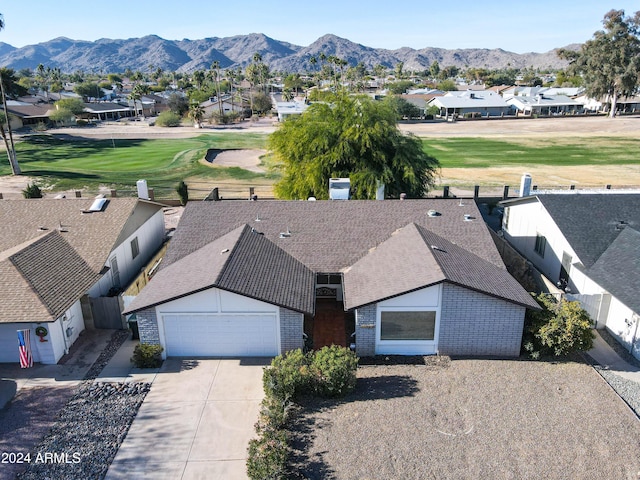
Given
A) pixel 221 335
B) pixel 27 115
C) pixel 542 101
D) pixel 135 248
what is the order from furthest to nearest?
pixel 542 101, pixel 27 115, pixel 135 248, pixel 221 335

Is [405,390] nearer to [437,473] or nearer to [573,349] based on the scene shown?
[437,473]

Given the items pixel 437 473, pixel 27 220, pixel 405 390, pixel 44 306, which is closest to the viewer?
pixel 437 473

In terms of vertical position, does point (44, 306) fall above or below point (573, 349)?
above

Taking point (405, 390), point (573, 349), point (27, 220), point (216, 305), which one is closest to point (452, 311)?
point (405, 390)

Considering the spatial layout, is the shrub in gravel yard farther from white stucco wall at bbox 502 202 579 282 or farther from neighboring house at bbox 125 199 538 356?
white stucco wall at bbox 502 202 579 282

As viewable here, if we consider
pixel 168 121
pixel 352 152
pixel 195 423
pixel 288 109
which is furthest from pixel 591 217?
pixel 168 121

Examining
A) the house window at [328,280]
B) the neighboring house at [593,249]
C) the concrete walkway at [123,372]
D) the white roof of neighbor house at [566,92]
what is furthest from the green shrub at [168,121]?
the white roof of neighbor house at [566,92]

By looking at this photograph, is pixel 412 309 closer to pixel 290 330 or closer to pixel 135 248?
pixel 290 330
